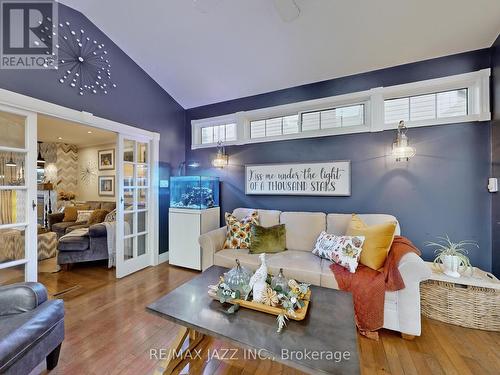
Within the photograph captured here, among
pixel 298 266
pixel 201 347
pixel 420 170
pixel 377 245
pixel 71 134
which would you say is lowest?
pixel 201 347

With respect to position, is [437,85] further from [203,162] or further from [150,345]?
[150,345]

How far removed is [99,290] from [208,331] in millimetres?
2148

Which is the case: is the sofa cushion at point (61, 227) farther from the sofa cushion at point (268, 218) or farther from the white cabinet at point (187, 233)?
the sofa cushion at point (268, 218)

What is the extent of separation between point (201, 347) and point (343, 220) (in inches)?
75.5

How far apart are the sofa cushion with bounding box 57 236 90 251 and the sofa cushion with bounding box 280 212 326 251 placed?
298cm

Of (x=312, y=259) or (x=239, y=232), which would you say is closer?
(x=312, y=259)

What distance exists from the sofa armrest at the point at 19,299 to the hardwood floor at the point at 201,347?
48cm

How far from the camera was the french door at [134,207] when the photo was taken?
292 cm

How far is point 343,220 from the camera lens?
2.52 m

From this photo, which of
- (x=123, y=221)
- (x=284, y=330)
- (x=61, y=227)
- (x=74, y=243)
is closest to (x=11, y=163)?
(x=123, y=221)

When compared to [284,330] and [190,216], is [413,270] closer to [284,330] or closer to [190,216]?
[284,330]

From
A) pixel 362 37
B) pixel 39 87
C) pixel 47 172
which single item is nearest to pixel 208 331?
pixel 39 87

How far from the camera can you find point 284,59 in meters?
2.60

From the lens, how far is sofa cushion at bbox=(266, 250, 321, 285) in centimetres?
200
